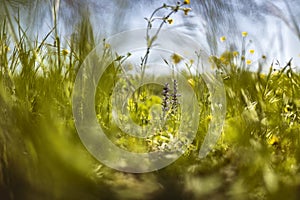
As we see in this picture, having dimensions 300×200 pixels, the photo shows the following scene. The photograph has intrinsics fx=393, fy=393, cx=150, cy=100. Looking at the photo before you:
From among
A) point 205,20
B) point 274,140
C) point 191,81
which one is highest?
point 205,20

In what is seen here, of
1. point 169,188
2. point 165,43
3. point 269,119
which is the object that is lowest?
point 169,188

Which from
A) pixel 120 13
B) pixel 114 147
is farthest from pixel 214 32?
pixel 114 147

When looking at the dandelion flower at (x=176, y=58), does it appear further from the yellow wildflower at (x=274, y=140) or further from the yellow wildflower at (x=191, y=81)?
the yellow wildflower at (x=274, y=140)

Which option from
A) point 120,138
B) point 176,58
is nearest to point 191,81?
point 176,58

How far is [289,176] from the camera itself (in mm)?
783

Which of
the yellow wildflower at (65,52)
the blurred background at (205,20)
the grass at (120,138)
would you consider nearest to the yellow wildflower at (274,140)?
the grass at (120,138)

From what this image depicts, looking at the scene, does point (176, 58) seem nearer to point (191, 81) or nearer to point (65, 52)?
point (191, 81)

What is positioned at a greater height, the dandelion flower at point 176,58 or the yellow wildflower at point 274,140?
the dandelion flower at point 176,58

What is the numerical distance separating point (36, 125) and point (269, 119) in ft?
1.47

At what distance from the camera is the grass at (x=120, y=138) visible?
0.73 metres

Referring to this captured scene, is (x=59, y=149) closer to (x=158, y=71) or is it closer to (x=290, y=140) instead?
(x=158, y=71)

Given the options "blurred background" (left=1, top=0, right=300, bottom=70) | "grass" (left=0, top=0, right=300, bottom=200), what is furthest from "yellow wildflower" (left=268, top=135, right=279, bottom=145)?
"blurred background" (left=1, top=0, right=300, bottom=70)

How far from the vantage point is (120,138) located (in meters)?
0.74

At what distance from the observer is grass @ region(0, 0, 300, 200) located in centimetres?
73
